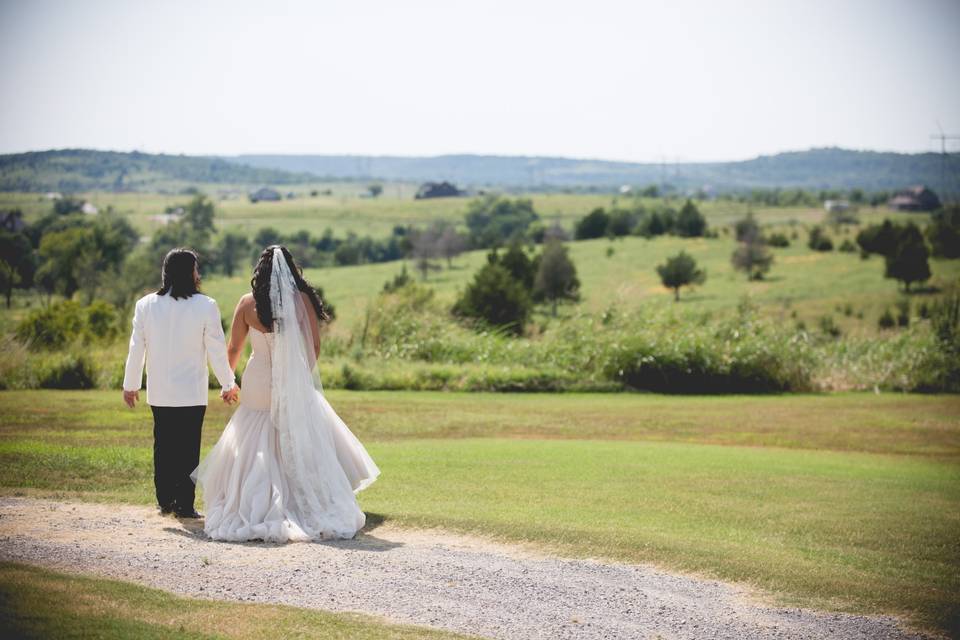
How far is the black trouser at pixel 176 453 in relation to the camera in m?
9.70

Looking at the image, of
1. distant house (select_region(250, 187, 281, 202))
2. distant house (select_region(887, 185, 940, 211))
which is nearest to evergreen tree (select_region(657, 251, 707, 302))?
distant house (select_region(887, 185, 940, 211))

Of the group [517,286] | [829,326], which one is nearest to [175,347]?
[517,286]

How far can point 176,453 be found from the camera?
31.9ft

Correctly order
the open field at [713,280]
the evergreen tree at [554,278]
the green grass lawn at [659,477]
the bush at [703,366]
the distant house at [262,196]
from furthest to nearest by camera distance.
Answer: the distant house at [262,196] → the evergreen tree at [554,278] → the open field at [713,280] → the bush at [703,366] → the green grass lawn at [659,477]

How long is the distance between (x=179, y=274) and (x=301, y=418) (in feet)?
5.83

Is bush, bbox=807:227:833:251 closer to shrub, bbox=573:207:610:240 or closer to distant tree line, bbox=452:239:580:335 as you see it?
shrub, bbox=573:207:610:240

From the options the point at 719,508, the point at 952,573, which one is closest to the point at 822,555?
the point at 952,573

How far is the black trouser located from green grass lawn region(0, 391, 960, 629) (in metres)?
0.78

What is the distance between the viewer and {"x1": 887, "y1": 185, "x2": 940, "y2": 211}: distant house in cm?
16312

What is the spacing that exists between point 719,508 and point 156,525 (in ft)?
21.0

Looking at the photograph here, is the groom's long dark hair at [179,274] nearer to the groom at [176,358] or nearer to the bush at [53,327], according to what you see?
the groom at [176,358]

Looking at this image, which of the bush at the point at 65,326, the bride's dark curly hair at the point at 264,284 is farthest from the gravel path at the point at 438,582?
the bush at the point at 65,326

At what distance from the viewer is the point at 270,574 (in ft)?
26.0

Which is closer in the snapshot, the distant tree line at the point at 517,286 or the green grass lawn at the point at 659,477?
the green grass lawn at the point at 659,477
